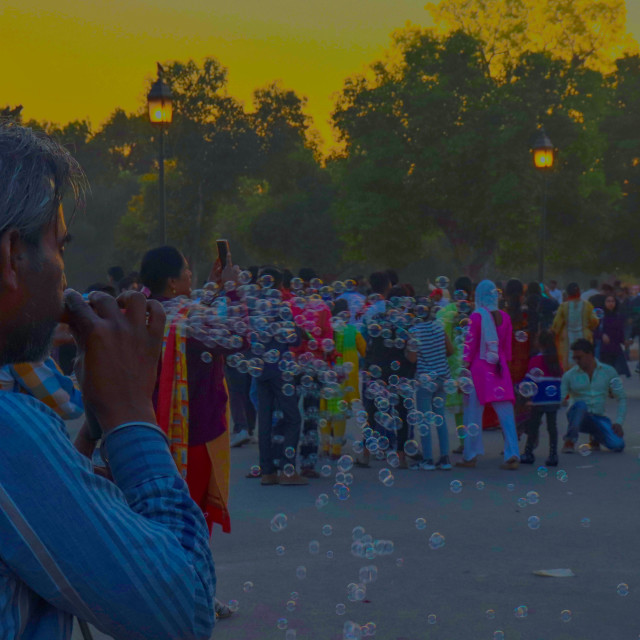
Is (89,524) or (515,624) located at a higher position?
(89,524)

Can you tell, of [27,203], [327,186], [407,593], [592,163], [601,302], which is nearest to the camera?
[27,203]

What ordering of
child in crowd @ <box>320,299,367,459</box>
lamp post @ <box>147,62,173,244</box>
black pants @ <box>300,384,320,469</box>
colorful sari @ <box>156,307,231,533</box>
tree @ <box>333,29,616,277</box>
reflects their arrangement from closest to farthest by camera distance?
colorful sari @ <box>156,307,231,533</box>, child in crowd @ <box>320,299,367,459</box>, black pants @ <box>300,384,320,469</box>, lamp post @ <box>147,62,173,244</box>, tree @ <box>333,29,616,277</box>

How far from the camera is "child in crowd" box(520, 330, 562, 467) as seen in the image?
442 inches

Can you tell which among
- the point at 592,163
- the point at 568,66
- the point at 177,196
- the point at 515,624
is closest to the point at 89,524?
the point at 515,624

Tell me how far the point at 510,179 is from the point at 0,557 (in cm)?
4226

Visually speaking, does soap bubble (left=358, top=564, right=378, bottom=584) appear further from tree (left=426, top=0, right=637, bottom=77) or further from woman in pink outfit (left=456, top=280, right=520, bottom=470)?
tree (left=426, top=0, right=637, bottom=77)

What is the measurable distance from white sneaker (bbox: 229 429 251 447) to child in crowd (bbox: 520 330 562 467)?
3325 mm

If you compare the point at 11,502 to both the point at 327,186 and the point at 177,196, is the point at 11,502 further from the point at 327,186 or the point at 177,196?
the point at 327,186

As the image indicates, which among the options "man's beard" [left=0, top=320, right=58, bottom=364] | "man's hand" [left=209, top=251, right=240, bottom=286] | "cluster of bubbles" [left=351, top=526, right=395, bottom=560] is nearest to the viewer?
"man's beard" [left=0, top=320, right=58, bottom=364]

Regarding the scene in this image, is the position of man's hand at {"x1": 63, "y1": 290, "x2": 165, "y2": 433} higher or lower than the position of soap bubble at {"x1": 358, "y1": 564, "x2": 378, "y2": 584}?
higher

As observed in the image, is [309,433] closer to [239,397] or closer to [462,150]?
[239,397]

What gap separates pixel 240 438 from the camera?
A: 1267 cm

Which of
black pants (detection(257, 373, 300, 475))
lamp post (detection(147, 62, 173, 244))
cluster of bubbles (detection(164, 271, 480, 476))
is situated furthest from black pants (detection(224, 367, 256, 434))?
lamp post (detection(147, 62, 173, 244))

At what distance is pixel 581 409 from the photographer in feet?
39.7
